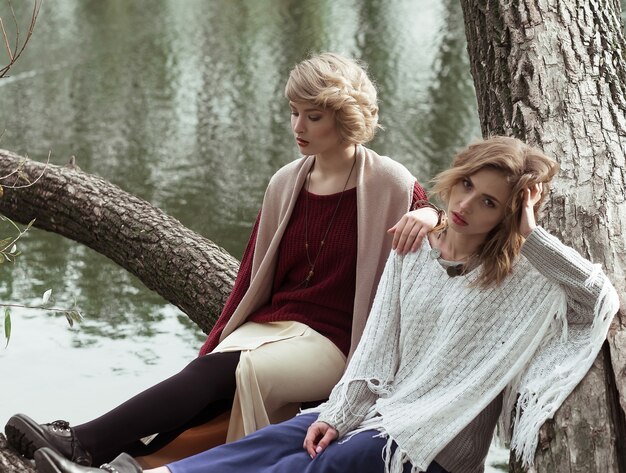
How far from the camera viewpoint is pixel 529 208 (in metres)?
2.52

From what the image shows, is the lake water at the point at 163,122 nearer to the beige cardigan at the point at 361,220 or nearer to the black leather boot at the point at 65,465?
the beige cardigan at the point at 361,220

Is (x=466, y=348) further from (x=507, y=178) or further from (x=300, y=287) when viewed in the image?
(x=300, y=287)

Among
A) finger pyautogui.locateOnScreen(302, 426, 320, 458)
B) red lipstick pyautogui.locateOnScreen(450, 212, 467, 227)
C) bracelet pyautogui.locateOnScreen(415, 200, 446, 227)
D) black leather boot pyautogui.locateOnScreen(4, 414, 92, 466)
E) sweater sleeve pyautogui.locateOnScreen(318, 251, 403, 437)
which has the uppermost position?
red lipstick pyautogui.locateOnScreen(450, 212, 467, 227)

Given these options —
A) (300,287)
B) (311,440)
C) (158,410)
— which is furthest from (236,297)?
(311,440)

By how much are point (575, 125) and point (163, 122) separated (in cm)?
578

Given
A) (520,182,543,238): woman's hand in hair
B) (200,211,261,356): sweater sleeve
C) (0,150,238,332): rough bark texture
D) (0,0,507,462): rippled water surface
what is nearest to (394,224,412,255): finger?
(520,182,543,238): woman's hand in hair

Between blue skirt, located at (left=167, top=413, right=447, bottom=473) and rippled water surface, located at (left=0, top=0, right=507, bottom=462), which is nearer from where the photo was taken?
blue skirt, located at (left=167, top=413, right=447, bottom=473)

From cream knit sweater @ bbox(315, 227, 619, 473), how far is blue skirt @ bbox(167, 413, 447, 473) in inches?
1.7

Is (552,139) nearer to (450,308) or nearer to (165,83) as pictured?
(450,308)

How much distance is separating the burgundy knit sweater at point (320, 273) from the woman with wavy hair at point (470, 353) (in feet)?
1.23

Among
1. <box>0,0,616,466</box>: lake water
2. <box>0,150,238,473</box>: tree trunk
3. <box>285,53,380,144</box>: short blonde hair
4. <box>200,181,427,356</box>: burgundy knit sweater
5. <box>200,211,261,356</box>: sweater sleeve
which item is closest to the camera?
<box>285,53,380,144</box>: short blonde hair

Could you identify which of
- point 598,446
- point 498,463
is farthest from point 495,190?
point 498,463

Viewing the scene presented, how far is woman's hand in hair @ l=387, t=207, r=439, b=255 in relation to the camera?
2730mm

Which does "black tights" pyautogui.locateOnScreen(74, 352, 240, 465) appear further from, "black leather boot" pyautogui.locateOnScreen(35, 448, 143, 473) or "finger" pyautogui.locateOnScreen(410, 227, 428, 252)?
"finger" pyautogui.locateOnScreen(410, 227, 428, 252)
